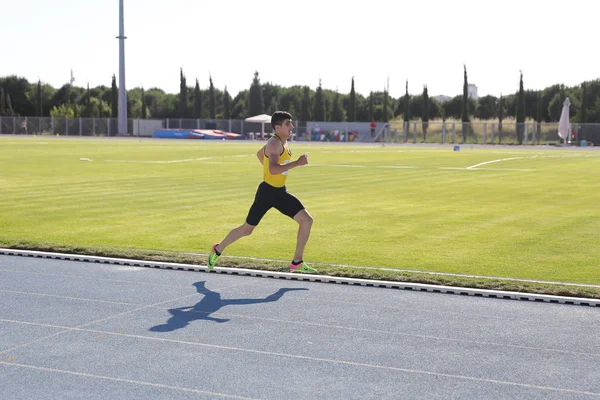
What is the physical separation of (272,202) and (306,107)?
91.4 m

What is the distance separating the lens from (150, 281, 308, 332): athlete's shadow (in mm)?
7070

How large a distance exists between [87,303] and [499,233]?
7611 millimetres

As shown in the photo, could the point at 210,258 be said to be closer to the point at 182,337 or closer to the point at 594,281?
the point at 182,337

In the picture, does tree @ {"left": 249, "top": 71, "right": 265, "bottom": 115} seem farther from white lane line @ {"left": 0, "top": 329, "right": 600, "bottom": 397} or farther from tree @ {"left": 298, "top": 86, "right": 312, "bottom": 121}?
white lane line @ {"left": 0, "top": 329, "right": 600, "bottom": 397}

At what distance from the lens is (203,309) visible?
7.69 meters

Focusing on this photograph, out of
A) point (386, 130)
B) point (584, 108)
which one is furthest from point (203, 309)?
point (584, 108)

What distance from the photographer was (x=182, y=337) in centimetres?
666

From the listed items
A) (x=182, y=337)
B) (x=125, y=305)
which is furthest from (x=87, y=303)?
(x=182, y=337)

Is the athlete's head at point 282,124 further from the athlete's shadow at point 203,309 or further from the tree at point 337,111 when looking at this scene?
the tree at point 337,111

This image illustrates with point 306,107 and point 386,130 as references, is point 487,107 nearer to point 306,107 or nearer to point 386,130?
point 306,107

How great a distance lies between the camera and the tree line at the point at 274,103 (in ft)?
312

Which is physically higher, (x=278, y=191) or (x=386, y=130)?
(x=386, y=130)

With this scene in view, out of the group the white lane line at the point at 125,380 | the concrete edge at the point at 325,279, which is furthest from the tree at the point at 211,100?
the white lane line at the point at 125,380

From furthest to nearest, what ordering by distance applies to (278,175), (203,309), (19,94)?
(19,94) → (278,175) → (203,309)
